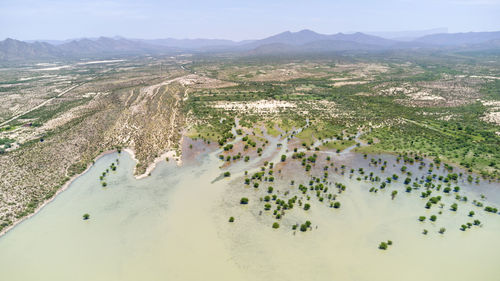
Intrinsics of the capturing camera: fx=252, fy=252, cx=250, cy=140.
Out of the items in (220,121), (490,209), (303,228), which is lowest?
(303,228)

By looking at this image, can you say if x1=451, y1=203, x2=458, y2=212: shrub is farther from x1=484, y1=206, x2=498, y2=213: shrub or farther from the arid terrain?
the arid terrain

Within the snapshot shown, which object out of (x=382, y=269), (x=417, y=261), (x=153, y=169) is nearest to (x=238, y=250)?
(x=382, y=269)

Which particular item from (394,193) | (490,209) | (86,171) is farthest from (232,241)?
(490,209)

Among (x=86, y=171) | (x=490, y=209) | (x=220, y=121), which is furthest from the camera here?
(x=220, y=121)

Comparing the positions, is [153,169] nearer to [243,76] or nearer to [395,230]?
[395,230]

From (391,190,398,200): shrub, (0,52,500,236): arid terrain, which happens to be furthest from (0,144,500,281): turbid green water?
(0,52,500,236): arid terrain

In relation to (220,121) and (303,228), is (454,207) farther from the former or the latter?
(220,121)

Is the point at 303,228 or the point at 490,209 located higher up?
the point at 490,209

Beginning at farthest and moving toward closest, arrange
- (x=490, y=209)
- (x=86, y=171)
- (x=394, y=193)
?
1. (x=86, y=171)
2. (x=394, y=193)
3. (x=490, y=209)

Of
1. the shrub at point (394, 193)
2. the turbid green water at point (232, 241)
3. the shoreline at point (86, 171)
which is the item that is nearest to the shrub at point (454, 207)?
the turbid green water at point (232, 241)
